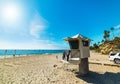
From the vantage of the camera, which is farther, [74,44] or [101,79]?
[74,44]

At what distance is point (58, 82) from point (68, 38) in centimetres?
470

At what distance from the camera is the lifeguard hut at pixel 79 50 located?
43.9 ft

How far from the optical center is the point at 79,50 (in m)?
13.4

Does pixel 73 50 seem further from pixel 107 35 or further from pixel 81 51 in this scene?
pixel 107 35

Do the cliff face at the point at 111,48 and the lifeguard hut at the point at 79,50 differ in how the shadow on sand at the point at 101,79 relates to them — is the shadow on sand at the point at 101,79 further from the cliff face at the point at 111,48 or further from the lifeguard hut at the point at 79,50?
the cliff face at the point at 111,48

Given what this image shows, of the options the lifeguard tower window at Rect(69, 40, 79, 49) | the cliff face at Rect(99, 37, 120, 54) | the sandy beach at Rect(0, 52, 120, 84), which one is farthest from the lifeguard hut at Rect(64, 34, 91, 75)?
the cliff face at Rect(99, 37, 120, 54)

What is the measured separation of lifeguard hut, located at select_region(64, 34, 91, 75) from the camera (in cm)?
1337

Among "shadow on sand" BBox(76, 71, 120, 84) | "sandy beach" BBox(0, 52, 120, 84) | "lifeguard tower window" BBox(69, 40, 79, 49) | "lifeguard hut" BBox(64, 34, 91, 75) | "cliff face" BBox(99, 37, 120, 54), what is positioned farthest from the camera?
"cliff face" BBox(99, 37, 120, 54)

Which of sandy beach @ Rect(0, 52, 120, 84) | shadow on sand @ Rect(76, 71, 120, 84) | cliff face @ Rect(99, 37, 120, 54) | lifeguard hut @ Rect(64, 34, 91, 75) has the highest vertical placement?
cliff face @ Rect(99, 37, 120, 54)

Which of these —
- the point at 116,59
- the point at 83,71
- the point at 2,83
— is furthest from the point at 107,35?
the point at 2,83

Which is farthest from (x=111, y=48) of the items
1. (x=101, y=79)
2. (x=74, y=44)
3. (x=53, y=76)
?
(x=53, y=76)

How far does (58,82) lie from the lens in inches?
433

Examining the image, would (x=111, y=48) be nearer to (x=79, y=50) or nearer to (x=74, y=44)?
(x=74, y=44)

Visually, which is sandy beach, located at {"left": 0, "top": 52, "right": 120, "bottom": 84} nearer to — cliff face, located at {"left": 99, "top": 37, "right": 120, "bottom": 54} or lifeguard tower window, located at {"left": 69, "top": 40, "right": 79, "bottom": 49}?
lifeguard tower window, located at {"left": 69, "top": 40, "right": 79, "bottom": 49}
